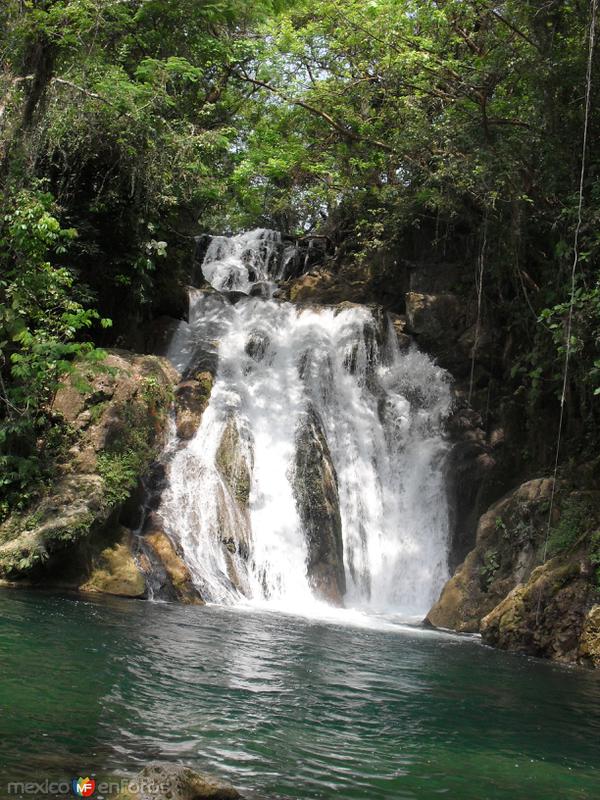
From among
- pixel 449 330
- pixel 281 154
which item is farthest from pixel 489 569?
pixel 281 154

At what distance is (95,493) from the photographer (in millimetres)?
10875

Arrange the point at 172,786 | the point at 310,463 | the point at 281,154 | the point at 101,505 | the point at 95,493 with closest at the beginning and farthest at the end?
the point at 172,786 → the point at 101,505 → the point at 95,493 → the point at 310,463 → the point at 281,154

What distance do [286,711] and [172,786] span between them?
2.23 m

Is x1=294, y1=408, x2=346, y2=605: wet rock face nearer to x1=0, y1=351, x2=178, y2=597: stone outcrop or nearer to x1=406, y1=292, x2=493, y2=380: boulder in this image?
x1=0, y1=351, x2=178, y2=597: stone outcrop

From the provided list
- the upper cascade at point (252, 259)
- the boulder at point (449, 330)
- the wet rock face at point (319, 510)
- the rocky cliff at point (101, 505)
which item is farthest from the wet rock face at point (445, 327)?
the rocky cliff at point (101, 505)

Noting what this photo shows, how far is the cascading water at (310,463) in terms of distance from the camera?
40.8 ft

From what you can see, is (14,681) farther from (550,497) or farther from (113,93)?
(113,93)

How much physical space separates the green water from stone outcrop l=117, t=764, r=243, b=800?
469 mm

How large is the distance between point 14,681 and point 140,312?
1259 cm

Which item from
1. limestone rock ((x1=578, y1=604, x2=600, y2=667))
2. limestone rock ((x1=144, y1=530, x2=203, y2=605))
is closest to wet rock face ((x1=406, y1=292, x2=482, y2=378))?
limestone rock ((x1=144, y1=530, x2=203, y2=605))

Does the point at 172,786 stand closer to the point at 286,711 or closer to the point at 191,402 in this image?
the point at 286,711

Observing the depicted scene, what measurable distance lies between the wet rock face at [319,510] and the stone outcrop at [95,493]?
2.78 m

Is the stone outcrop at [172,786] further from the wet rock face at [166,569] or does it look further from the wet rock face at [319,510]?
the wet rock face at [319,510]

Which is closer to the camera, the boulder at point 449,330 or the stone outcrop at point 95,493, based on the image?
the stone outcrop at point 95,493
